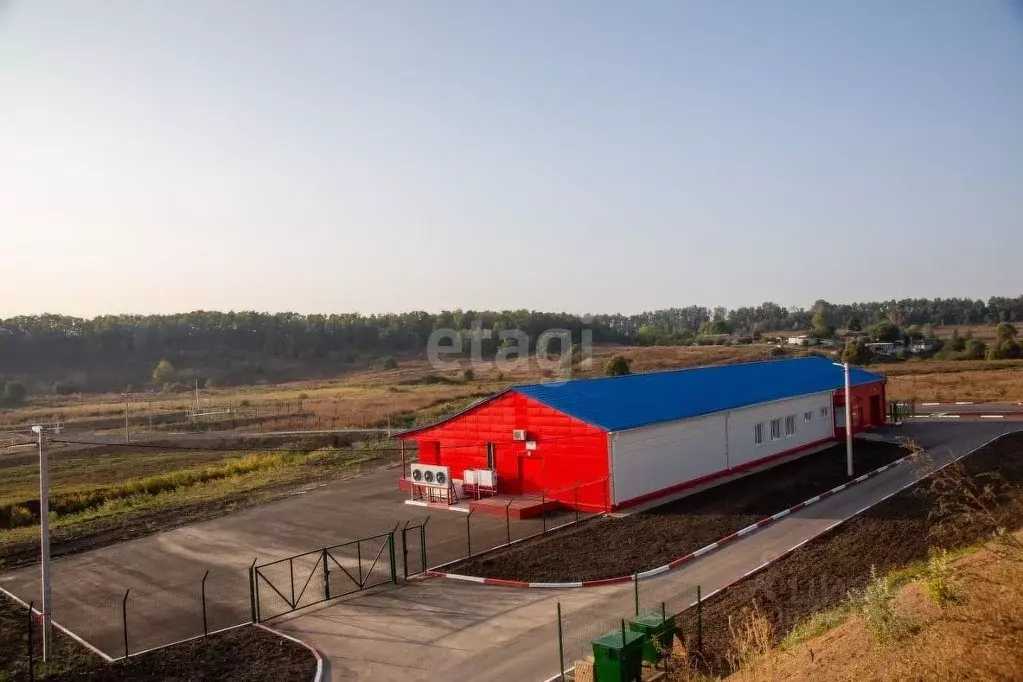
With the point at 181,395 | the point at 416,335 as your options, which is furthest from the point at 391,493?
the point at 416,335

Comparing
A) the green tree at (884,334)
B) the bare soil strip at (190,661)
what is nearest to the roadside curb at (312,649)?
the bare soil strip at (190,661)

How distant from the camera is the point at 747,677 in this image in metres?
9.29

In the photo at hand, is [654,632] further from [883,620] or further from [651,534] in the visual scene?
[651,534]

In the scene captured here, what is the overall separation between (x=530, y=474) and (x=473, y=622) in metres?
10.6

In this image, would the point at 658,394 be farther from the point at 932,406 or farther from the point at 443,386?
the point at 443,386

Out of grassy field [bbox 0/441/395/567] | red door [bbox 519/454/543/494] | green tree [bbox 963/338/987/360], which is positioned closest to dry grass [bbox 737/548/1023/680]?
red door [bbox 519/454/543/494]

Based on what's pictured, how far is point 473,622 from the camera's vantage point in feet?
45.3

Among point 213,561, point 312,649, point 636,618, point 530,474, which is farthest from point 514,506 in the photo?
point 636,618

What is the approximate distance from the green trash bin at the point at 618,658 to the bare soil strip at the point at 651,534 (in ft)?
17.7

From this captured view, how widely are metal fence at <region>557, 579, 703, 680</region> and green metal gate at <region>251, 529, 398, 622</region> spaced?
15.7 feet

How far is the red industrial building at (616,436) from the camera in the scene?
22562 millimetres

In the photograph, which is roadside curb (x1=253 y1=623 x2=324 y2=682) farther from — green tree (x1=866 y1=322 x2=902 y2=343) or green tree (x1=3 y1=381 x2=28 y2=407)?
green tree (x1=866 y1=322 x2=902 y2=343)

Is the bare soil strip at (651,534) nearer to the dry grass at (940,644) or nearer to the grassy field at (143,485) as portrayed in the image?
the dry grass at (940,644)

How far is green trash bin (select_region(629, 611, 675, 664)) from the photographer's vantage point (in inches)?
424
